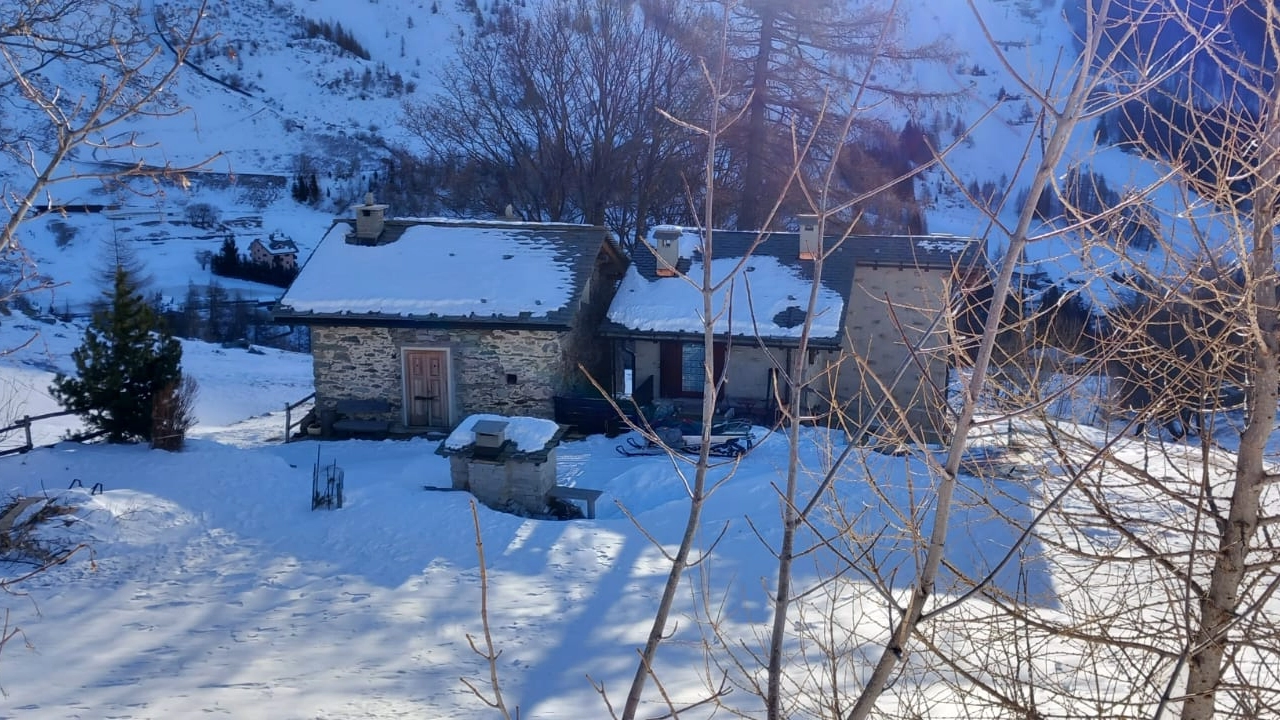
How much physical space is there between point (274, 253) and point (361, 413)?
71.7ft

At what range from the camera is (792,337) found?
612 inches

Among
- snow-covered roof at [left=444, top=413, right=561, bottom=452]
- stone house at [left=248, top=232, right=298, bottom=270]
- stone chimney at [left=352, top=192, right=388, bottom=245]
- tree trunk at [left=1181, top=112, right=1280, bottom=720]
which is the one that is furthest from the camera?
stone house at [left=248, top=232, right=298, bottom=270]

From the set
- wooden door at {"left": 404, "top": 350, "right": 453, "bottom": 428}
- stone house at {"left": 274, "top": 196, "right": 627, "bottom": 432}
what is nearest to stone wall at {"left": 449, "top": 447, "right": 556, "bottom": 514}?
stone house at {"left": 274, "top": 196, "right": 627, "bottom": 432}

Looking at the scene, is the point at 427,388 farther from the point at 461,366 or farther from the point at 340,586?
the point at 340,586

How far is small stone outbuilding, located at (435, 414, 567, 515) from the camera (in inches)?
463

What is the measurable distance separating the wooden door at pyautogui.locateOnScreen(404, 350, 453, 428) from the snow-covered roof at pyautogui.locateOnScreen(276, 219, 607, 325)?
0.78m

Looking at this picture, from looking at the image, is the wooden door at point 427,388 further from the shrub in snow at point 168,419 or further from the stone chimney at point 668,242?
the stone chimney at point 668,242

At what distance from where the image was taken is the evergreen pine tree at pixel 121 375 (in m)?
14.0

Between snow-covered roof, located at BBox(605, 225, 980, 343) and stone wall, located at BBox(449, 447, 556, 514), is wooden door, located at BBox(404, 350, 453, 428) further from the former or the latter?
stone wall, located at BBox(449, 447, 556, 514)

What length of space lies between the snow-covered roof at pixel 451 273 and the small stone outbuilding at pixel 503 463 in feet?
12.4

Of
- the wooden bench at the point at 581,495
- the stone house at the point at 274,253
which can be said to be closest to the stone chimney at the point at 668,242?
the wooden bench at the point at 581,495

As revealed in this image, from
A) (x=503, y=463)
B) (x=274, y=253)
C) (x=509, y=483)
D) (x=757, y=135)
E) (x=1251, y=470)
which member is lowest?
(x=509, y=483)

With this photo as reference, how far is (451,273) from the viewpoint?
16.7 meters

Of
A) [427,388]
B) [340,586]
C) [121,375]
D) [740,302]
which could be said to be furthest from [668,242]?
[340,586]
